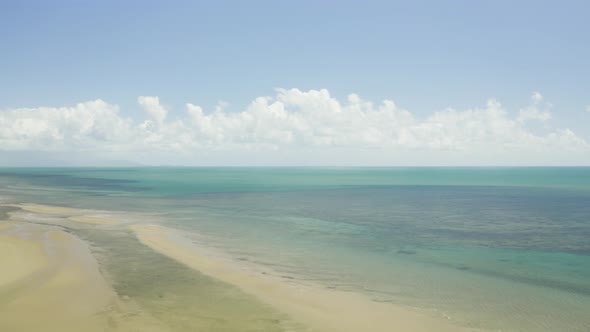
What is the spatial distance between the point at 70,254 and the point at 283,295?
15.0 metres

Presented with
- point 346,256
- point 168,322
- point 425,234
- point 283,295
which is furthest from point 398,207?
point 168,322

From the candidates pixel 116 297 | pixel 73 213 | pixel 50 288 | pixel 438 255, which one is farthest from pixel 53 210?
pixel 438 255

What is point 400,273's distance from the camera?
21.8m

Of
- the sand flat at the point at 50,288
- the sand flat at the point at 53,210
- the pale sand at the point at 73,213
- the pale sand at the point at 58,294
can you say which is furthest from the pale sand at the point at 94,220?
the pale sand at the point at 58,294

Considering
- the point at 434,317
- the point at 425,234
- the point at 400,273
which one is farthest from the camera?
the point at 425,234

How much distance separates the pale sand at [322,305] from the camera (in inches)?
571

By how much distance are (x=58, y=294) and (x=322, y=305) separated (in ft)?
37.4

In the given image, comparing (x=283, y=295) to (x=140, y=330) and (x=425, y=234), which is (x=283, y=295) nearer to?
(x=140, y=330)

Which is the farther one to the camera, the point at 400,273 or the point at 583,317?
the point at 400,273

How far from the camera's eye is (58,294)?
55.9 feet

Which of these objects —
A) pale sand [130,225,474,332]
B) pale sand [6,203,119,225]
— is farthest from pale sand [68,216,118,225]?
pale sand [130,225,474,332]

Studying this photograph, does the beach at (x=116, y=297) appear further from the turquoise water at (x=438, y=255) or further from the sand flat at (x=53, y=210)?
the sand flat at (x=53, y=210)

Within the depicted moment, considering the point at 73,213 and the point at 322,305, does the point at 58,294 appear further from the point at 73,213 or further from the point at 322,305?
the point at 73,213

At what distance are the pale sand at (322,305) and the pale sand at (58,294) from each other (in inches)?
201
